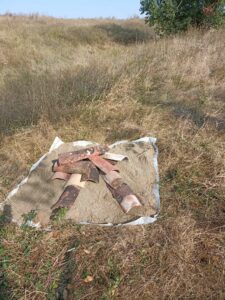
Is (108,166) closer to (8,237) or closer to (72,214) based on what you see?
(72,214)

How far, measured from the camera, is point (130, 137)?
172 inches

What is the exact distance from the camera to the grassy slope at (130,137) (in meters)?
2.40


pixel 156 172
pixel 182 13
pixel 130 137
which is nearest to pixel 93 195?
pixel 156 172

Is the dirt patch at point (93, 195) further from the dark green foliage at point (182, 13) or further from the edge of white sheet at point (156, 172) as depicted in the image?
the dark green foliage at point (182, 13)

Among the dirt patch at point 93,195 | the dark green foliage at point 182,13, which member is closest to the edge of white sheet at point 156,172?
the dirt patch at point 93,195

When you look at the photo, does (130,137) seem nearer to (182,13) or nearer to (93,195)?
(93,195)

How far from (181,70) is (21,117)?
3211 millimetres

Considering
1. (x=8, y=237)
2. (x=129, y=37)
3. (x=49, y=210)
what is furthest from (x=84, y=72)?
(x=129, y=37)

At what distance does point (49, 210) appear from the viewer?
3104 millimetres

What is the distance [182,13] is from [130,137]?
7486mm

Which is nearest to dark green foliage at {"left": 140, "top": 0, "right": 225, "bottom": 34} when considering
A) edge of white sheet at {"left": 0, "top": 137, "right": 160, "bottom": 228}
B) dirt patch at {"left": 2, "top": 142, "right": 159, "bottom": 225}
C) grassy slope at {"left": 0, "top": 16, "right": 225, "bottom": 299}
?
grassy slope at {"left": 0, "top": 16, "right": 225, "bottom": 299}

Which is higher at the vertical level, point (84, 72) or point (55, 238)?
point (84, 72)

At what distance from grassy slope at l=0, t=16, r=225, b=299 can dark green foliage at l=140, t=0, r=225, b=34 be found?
190 cm

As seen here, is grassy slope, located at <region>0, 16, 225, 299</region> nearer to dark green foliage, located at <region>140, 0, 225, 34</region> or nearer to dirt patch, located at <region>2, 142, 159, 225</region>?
dirt patch, located at <region>2, 142, 159, 225</region>
